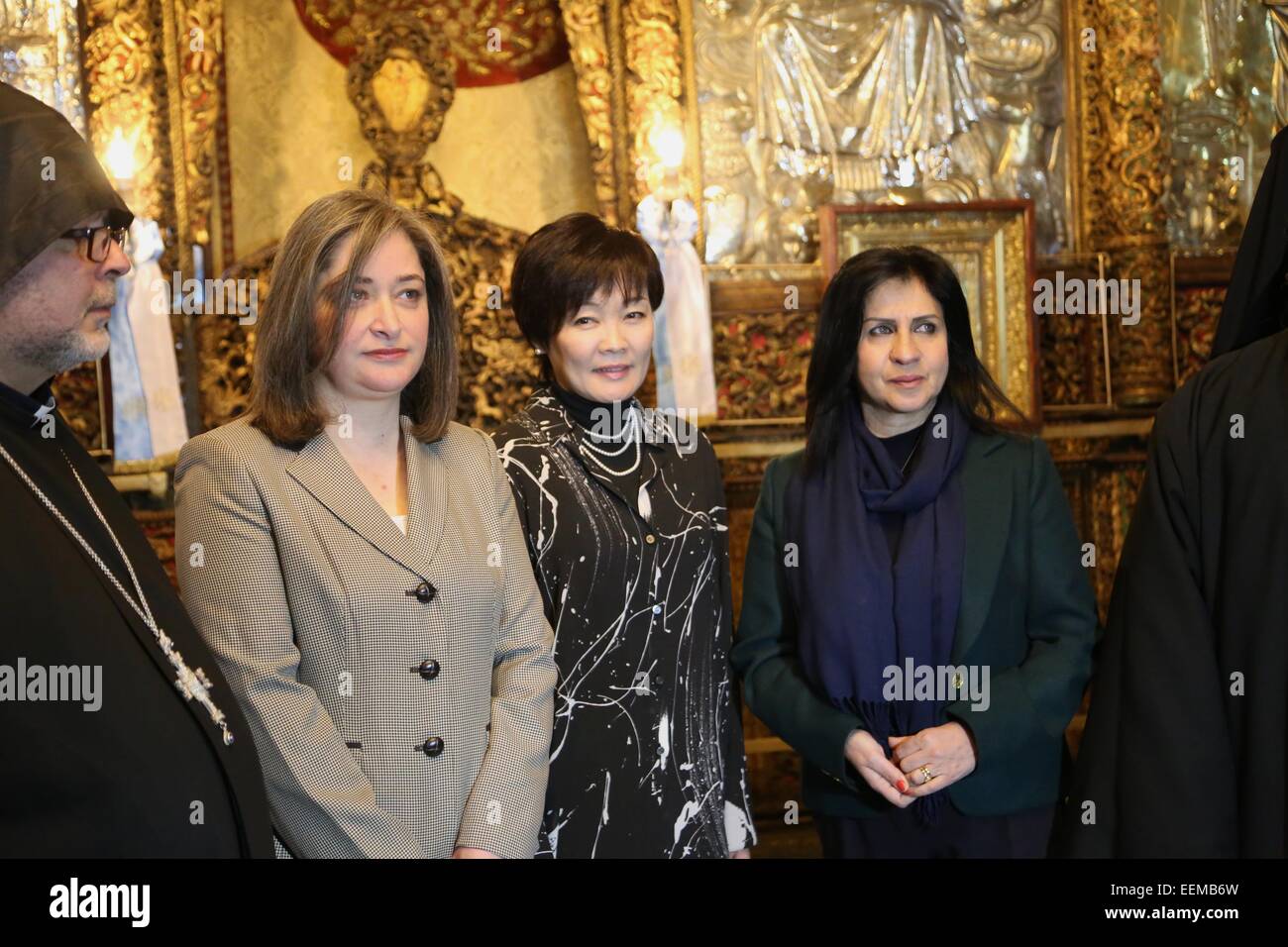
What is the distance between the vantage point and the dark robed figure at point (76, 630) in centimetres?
206

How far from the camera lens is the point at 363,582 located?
2607 mm

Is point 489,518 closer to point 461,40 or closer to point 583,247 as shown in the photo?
point 583,247

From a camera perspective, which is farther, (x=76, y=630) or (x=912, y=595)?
(x=912, y=595)

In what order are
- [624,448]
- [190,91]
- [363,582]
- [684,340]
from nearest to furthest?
[363,582] → [624,448] → [684,340] → [190,91]

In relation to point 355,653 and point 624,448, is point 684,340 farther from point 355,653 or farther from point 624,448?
point 355,653

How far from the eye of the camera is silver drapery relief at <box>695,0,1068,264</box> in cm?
665

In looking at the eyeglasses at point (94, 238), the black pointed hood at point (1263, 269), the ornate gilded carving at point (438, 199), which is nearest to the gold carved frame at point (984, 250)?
the ornate gilded carving at point (438, 199)

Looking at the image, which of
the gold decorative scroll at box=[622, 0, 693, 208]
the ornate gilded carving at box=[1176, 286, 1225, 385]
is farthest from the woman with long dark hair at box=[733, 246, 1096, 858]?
the ornate gilded carving at box=[1176, 286, 1225, 385]

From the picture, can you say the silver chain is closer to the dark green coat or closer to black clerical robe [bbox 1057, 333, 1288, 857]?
the dark green coat

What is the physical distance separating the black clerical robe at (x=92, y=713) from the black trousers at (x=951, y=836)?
135 centimetres

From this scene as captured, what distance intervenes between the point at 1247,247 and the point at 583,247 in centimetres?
139

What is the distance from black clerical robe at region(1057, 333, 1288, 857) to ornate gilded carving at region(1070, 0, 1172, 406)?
168 inches

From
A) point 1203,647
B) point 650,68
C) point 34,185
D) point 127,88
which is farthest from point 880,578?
point 127,88

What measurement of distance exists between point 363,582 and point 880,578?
118 cm
